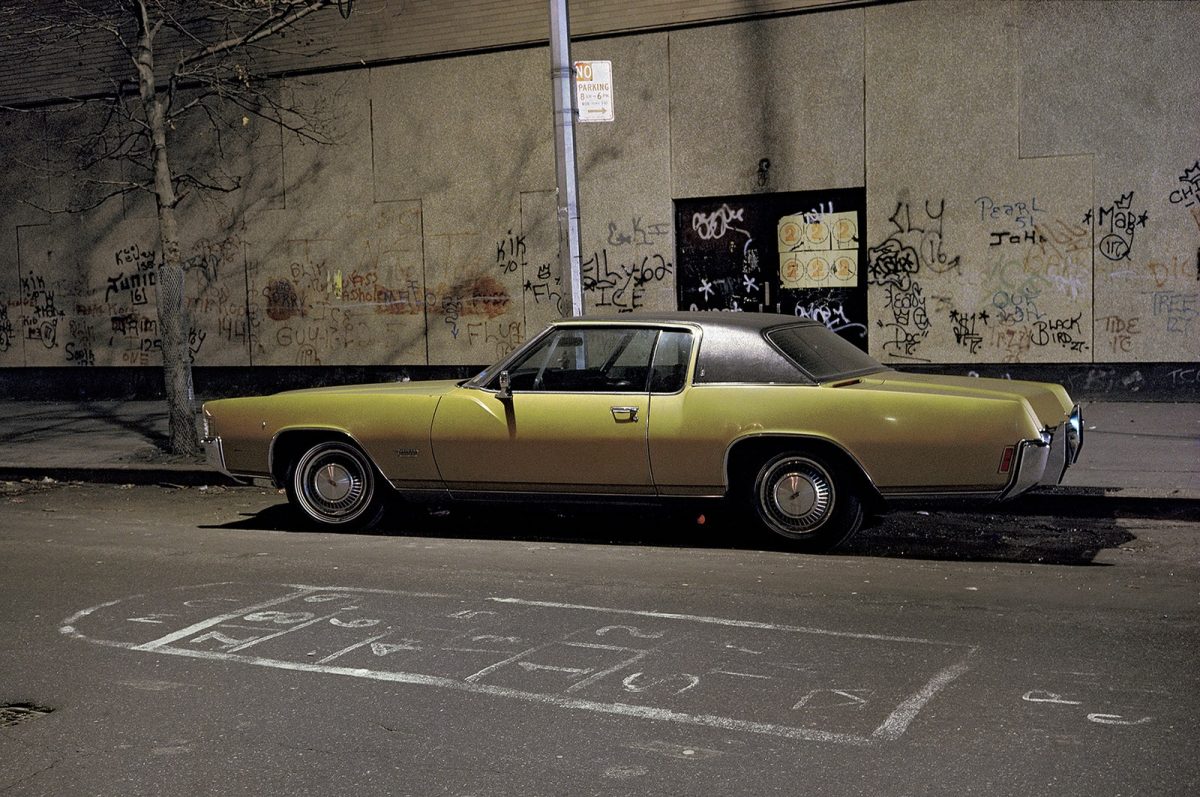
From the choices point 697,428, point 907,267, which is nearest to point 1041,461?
point 697,428

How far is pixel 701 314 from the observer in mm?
8297

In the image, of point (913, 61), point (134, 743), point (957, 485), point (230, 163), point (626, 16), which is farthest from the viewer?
point (230, 163)

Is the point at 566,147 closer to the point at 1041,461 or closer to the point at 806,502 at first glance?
the point at 806,502

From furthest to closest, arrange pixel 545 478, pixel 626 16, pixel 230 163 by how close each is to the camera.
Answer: pixel 230 163, pixel 626 16, pixel 545 478

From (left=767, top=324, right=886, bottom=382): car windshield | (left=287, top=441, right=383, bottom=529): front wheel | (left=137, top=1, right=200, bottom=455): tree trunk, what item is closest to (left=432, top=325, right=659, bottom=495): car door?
(left=287, top=441, right=383, bottom=529): front wheel

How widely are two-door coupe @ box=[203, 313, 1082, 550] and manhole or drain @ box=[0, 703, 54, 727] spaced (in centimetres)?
362

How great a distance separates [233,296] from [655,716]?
1469 cm

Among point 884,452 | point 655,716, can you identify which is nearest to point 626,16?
point 884,452

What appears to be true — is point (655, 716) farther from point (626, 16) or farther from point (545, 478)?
point (626, 16)

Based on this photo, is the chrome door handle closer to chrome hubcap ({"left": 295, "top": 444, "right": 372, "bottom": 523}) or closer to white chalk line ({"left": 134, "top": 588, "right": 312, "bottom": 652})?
chrome hubcap ({"left": 295, "top": 444, "right": 372, "bottom": 523})

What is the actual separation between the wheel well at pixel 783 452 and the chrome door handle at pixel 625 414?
0.60 meters

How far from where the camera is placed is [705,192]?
605 inches

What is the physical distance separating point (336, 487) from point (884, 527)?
3.60m

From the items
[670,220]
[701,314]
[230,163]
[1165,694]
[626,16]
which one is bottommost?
[1165,694]
